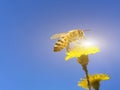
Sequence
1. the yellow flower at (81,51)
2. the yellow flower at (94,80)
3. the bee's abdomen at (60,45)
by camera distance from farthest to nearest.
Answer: the bee's abdomen at (60,45) < the yellow flower at (94,80) < the yellow flower at (81,51)

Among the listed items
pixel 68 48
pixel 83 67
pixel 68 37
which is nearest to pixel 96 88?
pixel 83 67

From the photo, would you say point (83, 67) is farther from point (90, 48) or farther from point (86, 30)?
point (86, 30)

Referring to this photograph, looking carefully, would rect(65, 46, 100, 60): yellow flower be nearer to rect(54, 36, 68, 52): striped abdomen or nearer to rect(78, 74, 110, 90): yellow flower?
rect(78, 74, 110, 90): yellow flower

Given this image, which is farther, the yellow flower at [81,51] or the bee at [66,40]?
the bee at [66,40]

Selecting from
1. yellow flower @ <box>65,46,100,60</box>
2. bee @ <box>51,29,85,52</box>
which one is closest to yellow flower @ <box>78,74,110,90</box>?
yellow flower @ <box>65,46,100,60</box>

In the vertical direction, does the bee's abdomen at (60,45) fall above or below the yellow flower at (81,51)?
Result: above

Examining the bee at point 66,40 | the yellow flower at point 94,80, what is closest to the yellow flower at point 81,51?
the yellow flower at point 94,80

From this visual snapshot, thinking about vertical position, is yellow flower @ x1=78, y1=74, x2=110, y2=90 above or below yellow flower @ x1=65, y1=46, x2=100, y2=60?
below

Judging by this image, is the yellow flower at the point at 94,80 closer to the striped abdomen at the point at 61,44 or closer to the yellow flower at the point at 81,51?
the yellow flower at the point at 81,51

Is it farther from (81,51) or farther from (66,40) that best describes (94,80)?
(66,40)

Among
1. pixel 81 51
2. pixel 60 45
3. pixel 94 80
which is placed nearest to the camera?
pixel 81 51

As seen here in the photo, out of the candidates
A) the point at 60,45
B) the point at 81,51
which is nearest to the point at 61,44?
the point at 60,45
